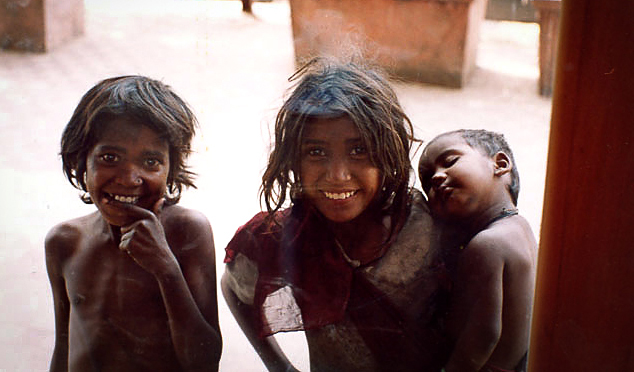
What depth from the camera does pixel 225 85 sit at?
1.22 metres

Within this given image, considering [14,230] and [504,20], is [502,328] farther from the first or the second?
[14,230]

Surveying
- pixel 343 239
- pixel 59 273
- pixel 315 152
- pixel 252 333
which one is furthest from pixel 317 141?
pixel 59 273

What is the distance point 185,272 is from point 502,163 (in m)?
0.56

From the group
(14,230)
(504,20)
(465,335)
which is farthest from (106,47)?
(465,335)

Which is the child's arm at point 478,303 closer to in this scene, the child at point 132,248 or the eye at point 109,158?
the child at point 132,248

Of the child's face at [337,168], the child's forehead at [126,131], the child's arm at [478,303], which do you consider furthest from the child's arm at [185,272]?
the child's arm at [478,303]

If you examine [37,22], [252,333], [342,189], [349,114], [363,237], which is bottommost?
[252,333]

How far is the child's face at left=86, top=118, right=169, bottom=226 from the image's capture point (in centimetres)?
113

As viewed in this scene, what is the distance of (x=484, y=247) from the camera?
1134 mm

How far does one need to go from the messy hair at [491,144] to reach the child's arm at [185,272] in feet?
1.53

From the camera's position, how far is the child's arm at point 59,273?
1273 mm

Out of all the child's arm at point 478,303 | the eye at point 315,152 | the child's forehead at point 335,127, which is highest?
the child's forehead at point 335,127

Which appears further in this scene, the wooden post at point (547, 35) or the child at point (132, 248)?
the child at point (132, 248)

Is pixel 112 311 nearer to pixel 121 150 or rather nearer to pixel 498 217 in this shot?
pixel 121 150
